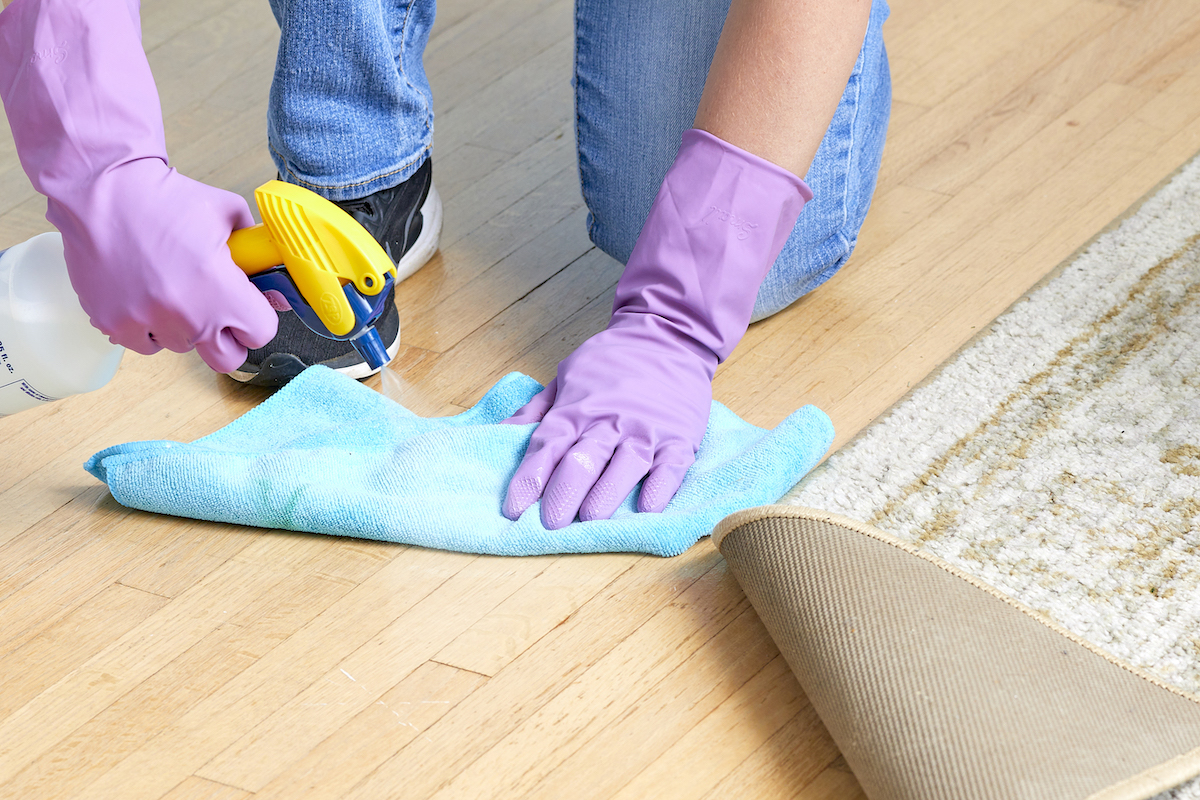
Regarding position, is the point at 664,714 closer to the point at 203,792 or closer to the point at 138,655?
the point at 203,792

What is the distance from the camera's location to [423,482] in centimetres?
98

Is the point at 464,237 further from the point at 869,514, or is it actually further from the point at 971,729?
Answer: the point at 971,729

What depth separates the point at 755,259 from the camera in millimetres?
1057

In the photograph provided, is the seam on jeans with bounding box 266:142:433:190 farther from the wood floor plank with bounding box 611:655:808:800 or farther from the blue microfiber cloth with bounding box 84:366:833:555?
the wood floor plank with bounding box 611:655:808:800

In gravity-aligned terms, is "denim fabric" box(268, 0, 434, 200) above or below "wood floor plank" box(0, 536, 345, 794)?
above

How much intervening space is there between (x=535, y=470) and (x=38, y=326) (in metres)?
0.45

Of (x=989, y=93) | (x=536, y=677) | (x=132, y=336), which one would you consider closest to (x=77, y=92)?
(x=132, y=336)

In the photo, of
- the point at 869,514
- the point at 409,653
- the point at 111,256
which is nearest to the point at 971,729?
the point at 869,514

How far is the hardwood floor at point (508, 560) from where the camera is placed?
2.60 feet

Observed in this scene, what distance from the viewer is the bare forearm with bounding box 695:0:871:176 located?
102 centimetres

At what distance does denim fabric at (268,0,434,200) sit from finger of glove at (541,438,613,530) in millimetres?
497

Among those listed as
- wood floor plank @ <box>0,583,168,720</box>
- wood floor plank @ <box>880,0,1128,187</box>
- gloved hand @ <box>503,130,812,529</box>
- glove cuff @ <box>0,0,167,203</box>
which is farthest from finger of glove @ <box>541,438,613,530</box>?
wood floor plank @ <box>880,0,1128,187</box>

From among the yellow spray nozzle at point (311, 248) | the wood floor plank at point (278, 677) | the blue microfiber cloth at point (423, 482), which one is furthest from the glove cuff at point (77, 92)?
the wood floor plank at point (278, 677)

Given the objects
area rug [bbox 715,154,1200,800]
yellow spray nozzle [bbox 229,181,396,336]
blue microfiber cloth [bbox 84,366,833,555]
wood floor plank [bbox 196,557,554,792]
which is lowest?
wood floor plank [bbox 196,557,554,792]
